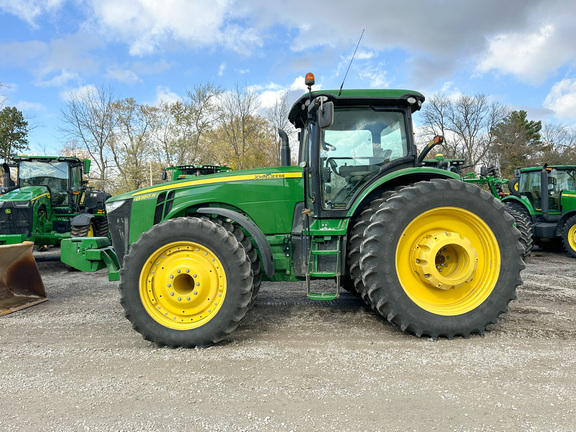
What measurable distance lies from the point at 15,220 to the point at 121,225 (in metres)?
5.25

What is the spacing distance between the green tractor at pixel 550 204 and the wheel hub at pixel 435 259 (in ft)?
20.8

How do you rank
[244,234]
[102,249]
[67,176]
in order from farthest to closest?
[67,176]
[102,249]
[244,234]

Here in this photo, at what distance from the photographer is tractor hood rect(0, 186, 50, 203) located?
24.9 ft

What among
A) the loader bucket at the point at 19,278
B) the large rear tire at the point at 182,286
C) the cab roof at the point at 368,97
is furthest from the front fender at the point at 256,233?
the loader bucket at the point at 19,278

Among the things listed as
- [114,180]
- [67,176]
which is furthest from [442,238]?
[114,180]

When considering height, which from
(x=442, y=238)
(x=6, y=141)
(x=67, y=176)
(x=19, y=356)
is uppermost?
(x=6, y=141)

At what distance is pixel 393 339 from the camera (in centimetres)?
331

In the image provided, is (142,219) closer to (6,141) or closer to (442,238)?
(442,238)

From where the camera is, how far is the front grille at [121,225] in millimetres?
3889

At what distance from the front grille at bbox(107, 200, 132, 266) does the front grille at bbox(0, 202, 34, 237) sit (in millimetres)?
5043

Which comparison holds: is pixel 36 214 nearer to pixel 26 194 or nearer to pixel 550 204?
pixel 26 194

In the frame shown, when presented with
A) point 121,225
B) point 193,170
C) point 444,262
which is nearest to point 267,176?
point 121,225

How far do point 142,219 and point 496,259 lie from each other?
3.58 m

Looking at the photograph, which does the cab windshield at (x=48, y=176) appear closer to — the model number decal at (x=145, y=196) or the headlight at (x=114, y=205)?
the headlight at (x=114, y=205)
